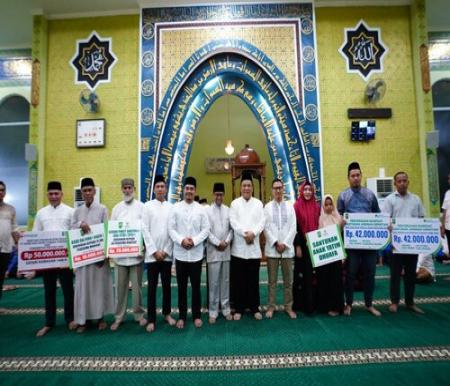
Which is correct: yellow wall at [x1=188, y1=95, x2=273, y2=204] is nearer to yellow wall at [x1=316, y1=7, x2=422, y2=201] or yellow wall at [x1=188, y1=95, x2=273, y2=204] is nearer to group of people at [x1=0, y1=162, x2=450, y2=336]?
yellow wall at [x1=316, y1=7, x2=422, y2=201]

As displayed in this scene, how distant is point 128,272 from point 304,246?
6.01ft

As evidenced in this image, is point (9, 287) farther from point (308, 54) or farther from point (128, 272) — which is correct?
point (308, 54)

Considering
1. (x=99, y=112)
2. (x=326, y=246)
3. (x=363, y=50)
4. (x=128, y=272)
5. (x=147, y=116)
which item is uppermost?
(x=363, y=50)

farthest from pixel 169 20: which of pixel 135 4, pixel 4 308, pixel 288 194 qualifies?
pixel 4 308

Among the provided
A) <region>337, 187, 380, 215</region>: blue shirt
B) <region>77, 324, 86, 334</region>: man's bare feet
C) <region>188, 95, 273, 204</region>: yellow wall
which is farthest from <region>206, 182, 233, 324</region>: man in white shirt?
<region>188, 95, 273, 204</region>: yellow wall

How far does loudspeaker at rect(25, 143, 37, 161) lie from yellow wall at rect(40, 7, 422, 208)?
250 mm

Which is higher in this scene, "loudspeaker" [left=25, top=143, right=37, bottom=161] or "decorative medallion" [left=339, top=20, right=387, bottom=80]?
"decorative medallion" [left=339, top=20, right=387, bottom=80]

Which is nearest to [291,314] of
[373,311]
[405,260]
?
[373,311]

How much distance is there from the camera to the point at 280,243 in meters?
2.98

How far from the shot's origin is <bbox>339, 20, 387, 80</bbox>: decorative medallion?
18.7ft

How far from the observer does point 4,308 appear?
3484 millimetres

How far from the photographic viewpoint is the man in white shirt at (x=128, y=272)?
9.34 ft

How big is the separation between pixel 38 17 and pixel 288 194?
6077 millimetres

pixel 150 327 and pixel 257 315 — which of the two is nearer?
pixel 150 327
